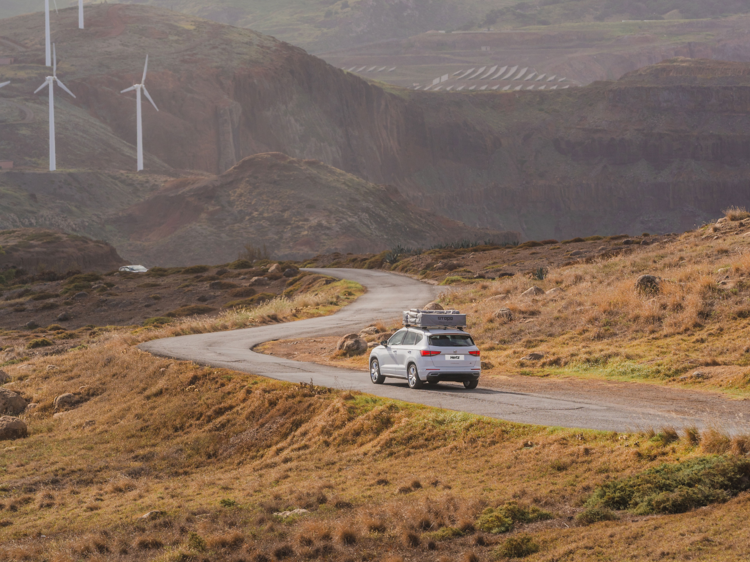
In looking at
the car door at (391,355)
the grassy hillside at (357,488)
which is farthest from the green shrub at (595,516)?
the car door at (391,355)

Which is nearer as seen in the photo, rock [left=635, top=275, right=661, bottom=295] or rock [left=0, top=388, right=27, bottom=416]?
rock [left=0, top=388, right=27, bottom=416]

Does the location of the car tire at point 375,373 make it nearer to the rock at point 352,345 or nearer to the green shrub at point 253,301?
the rock at point 352,345

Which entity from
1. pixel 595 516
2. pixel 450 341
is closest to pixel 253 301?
pixel 450 341

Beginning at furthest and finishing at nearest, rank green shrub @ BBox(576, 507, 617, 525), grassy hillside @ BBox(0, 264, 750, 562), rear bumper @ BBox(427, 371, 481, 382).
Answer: rear bumper @ BBox(427, 371, 481, 382) < green shrub @ BBox(576, 507, 617, 525) < grassy hillside @ BBox(0, 264, 750, 562)

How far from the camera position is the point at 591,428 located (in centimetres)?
1209

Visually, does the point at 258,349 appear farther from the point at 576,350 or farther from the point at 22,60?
the point at 22,60

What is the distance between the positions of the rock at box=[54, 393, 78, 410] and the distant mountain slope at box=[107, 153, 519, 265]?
75689mm

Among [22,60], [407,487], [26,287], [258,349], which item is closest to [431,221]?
[26,287]

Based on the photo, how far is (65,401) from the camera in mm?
24062

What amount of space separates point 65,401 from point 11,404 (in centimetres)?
188

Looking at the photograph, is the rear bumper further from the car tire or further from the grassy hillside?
the grassy hillside

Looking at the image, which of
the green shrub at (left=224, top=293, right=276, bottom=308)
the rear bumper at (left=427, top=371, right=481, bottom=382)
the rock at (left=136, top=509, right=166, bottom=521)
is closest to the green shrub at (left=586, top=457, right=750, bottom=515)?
the rock at (left=136, top=509, right=166, bottom=521)

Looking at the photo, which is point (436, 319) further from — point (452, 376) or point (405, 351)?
point (452, 376)

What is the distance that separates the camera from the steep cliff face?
13862cm
